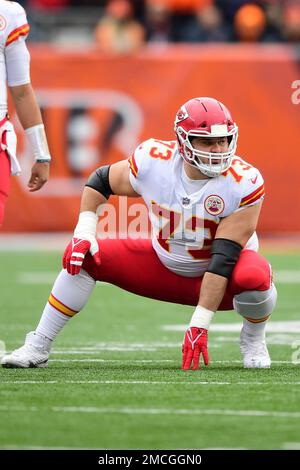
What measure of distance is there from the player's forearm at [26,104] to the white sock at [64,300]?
73 cm

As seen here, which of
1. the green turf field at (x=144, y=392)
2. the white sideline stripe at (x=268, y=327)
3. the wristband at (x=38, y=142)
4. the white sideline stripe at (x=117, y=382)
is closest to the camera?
the green turf field at (x=144, y=392)

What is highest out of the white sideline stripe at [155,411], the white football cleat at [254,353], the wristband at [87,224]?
the wristband at [87,224]

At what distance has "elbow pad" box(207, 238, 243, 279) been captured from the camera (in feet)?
17.9

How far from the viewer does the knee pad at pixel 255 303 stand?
5547mm

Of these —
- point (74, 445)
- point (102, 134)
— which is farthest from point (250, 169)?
point (102, 134)

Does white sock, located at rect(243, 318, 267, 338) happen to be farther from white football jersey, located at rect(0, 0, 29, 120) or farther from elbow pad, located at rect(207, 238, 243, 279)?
white football jersey, located at rect(0, 0, 29, 120)

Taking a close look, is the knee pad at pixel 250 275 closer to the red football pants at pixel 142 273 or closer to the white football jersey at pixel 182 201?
the red football pants at pixel 142 273

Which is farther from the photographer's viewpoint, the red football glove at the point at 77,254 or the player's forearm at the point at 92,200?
the player's forearm at the point at 92,200

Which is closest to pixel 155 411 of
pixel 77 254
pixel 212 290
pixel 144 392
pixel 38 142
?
pixel 144 392

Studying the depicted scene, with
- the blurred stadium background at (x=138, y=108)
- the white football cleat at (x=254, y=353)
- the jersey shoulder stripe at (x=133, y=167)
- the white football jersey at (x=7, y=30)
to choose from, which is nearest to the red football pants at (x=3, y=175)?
the white football jersey at (x=7, y=30)

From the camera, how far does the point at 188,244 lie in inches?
224

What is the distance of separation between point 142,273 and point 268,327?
2.20m

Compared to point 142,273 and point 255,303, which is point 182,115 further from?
point 255,303

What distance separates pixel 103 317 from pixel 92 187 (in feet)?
→ 8.67
